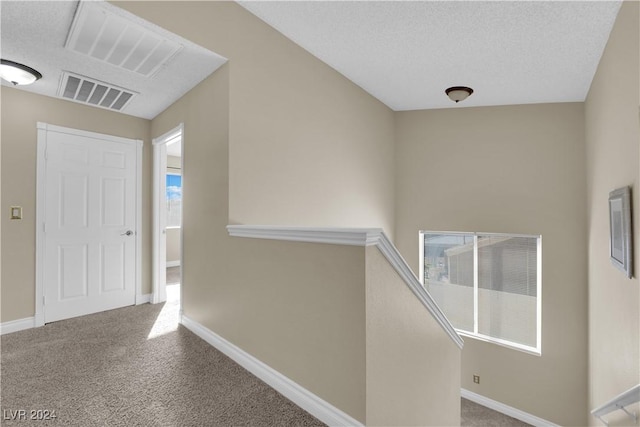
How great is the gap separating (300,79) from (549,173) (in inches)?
125

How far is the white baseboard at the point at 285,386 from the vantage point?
1.57 m

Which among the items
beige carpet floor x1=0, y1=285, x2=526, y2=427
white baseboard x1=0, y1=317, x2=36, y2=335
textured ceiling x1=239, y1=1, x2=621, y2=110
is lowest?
beige carpet floor x1=0, y1=285, x2=526, y2=427

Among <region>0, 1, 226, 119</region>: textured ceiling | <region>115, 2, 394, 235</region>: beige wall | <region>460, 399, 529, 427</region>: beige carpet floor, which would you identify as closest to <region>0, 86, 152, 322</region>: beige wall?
<region>0, 1, 226, 119</region>: textured ceiling

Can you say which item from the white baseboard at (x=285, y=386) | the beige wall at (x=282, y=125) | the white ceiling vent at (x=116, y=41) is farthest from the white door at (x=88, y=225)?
the beige wall at (x=282, y=125)

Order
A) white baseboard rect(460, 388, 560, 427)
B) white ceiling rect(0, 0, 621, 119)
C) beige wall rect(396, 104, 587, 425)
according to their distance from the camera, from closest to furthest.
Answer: white ceiling rect(0, 0, 621, 119) → beige wall rect(396, 104, 587, 425) → white baseboard rect(460, 388, 560, 427)

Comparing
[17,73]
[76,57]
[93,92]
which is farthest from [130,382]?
[93,92]

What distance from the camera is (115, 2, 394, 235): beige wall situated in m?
2.37

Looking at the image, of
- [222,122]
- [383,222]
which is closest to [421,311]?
[222,122]

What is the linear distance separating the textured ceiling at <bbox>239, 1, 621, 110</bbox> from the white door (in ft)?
7.58

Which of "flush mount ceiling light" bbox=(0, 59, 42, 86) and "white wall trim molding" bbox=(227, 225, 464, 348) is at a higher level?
"flush mount ceiling light" bbox=(0, 59, 42, 86)

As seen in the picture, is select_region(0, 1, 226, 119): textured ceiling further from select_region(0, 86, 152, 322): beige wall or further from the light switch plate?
the light switch plate

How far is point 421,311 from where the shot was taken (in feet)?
6.32

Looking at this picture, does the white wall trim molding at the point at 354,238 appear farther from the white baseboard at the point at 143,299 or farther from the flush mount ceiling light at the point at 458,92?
the flush mount ceiling light at the point at 458,92

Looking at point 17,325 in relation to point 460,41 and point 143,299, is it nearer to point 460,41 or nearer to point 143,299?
point 143,299
